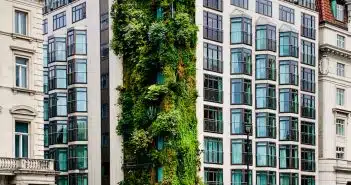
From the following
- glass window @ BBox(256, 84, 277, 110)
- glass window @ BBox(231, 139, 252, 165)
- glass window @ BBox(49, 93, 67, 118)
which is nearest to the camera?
glass window @ BBox(231, 139, 252, 165)

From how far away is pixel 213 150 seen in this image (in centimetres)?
6228

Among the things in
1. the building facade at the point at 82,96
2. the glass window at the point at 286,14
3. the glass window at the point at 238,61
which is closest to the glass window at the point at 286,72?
the glass window at the point at 286,14

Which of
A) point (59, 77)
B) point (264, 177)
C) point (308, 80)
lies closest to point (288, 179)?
point (264, 177)

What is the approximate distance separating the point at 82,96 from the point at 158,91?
34.9 ft

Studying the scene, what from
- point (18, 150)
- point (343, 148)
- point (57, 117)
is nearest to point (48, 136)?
point (57, 117)

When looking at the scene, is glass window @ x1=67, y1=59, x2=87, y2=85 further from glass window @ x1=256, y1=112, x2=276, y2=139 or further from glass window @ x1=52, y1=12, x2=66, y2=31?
glass window @ x1=256, y1=112, x2=276, y2=139

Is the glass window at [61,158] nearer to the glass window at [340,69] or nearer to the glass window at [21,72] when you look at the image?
the glass window at [21,72]

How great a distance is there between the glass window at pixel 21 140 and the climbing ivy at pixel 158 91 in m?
14.8

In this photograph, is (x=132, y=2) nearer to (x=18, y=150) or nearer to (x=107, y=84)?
(x=107, y=84)

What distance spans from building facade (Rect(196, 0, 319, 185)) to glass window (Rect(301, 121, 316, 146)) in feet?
0.31

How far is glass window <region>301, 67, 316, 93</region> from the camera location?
7144 centimetres

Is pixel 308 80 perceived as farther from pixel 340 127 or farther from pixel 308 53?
pixel 340 127

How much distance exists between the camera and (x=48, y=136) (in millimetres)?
69188

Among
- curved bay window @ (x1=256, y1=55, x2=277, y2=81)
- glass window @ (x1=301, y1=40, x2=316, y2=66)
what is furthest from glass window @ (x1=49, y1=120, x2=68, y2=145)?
glass window @ (x1=301, y1=40, x2=316, y2=66)
